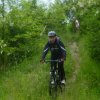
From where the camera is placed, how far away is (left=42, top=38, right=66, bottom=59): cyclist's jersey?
10.2 metres

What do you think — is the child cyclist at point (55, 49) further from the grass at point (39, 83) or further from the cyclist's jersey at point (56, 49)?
the grass at point (39, 83)

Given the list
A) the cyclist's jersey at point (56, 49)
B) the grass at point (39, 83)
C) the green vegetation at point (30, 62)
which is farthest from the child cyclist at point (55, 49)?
the green vegetation at point (30, 62)

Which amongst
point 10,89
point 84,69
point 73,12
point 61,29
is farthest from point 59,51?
point 73,12

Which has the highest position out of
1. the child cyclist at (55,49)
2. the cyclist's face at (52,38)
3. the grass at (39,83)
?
the cyclist's face at (52,38)

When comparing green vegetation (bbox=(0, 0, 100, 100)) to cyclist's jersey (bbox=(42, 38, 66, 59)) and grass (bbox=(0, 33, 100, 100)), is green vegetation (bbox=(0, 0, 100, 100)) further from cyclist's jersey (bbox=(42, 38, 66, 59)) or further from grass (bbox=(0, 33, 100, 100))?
cyclist's jersey (bbox=(42, 38, 66, 59))

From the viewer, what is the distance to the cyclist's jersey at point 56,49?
1017 centimetres

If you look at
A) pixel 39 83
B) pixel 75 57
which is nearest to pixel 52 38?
pixel 39 83

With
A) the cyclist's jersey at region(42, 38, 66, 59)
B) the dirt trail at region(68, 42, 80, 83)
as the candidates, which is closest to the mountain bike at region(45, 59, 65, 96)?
the cyclist's jersey at region(42, 38, 66, 59)

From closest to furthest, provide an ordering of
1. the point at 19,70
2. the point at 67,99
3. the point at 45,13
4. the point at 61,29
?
1. the point at 67,99
2. the point at 19,70
3. the point at 45,13
4. the point at 61,29

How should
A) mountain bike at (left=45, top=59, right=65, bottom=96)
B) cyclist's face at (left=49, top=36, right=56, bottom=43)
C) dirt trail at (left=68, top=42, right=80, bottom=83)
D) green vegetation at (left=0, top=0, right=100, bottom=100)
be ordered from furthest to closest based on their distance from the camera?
dirt trail at (left=68, top=42, right=80, bottom=83)
green vegetation at (left=0, top=0, right=100, bottom=100)
mountain bike at (left=45, top=59, right=65, bottom=96)
cyclist's face at (left=49, top=36, right=56, bottom=43)

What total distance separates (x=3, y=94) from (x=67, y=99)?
214 centimetres

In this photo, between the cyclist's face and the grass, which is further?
the grass

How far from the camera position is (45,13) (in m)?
22.1

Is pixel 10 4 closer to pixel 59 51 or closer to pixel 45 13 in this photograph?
pixel 59 51
